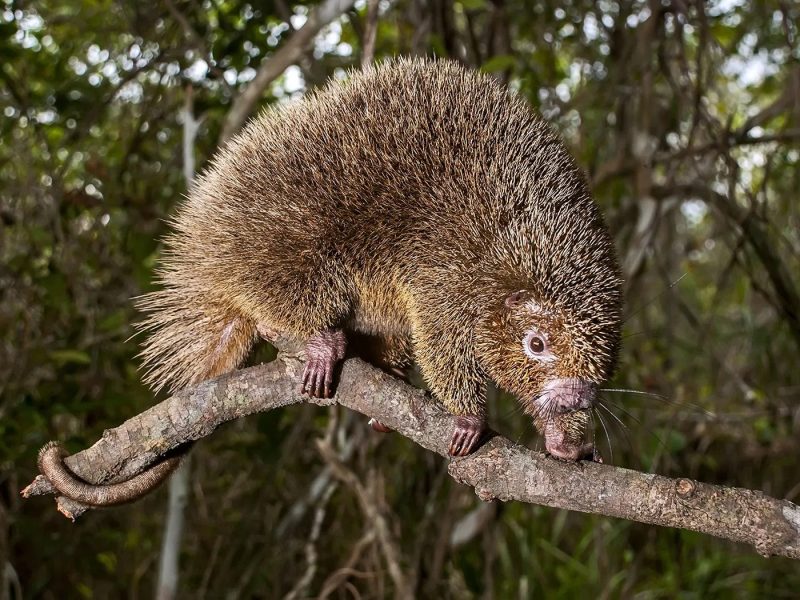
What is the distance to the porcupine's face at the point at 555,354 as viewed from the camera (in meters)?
2.21

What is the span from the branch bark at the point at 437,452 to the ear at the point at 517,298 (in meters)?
0.36

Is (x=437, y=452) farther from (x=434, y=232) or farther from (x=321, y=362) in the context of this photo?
(x=434, y=232)

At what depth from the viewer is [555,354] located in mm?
2242

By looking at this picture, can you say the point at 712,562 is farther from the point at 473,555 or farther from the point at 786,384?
the point at 473,555

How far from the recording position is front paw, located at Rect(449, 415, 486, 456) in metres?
2.04

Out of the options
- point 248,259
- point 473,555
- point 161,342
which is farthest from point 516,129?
point 473,555

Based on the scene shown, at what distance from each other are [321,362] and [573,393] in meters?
0.67

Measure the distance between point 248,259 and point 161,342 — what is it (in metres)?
0.46

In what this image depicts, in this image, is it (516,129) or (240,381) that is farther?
(516,129)

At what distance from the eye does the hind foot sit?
1.62 ft

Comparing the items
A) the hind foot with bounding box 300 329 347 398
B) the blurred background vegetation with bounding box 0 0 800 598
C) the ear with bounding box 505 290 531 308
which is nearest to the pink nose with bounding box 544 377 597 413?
the ear with bounding box 505 290 531 308

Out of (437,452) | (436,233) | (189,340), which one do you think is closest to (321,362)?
(437,452)

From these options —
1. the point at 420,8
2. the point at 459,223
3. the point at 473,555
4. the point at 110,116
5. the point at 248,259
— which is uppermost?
the point at 420,8

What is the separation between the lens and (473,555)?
538cm
